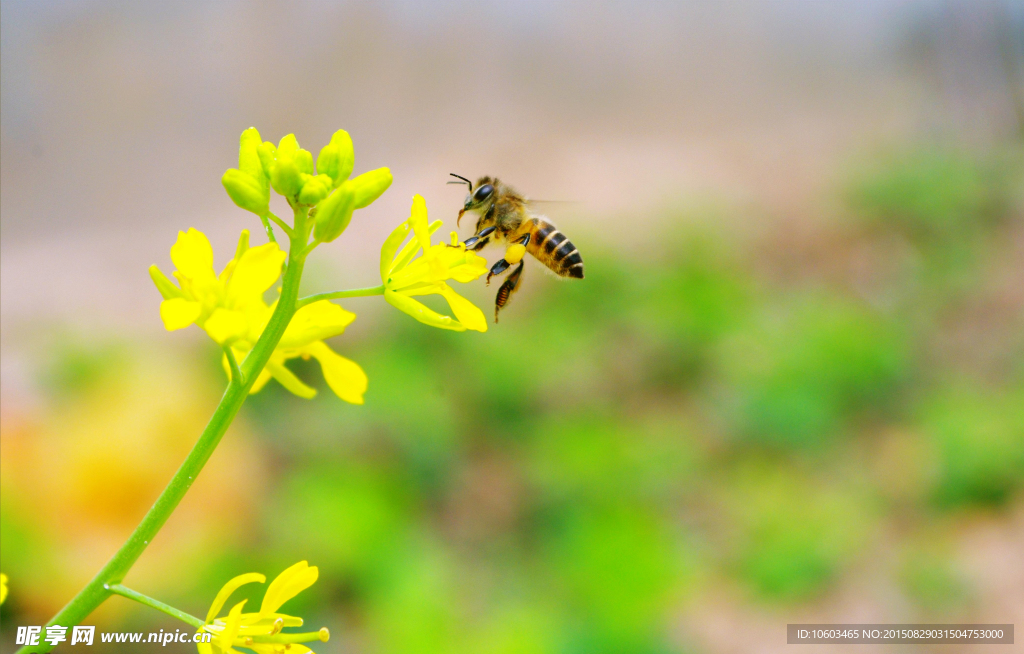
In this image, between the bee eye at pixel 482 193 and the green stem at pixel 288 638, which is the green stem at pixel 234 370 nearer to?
the green stem at pixel 288 638

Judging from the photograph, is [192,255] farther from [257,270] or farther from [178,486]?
[178,486]

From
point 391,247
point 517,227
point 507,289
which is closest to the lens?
point 391,247

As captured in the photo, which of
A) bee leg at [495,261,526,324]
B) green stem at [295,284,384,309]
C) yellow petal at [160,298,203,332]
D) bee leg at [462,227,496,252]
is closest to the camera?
yellow petal at [160,298,203,332]

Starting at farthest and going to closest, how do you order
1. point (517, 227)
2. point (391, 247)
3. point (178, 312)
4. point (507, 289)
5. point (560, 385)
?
1. point (560, 385)
2. point (517, 227)
3. point (507, 289)
4. point (391, 247)
5. point (178, 312)

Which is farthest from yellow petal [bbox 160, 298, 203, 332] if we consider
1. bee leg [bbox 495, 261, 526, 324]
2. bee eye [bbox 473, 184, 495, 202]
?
bee eye [bbox 473, 184, 495, 202]

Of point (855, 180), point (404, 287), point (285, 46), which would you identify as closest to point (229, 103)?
point (285, 46)

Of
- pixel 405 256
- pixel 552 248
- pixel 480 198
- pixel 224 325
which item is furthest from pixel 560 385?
pixel 224 325

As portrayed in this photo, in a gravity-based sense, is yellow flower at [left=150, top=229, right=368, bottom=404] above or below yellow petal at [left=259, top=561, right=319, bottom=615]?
above

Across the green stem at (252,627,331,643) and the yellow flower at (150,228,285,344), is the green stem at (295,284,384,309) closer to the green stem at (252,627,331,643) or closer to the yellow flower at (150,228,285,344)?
the yellow flower at (150,228,285,344)

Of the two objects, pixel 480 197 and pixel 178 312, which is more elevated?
pixel 480 197
